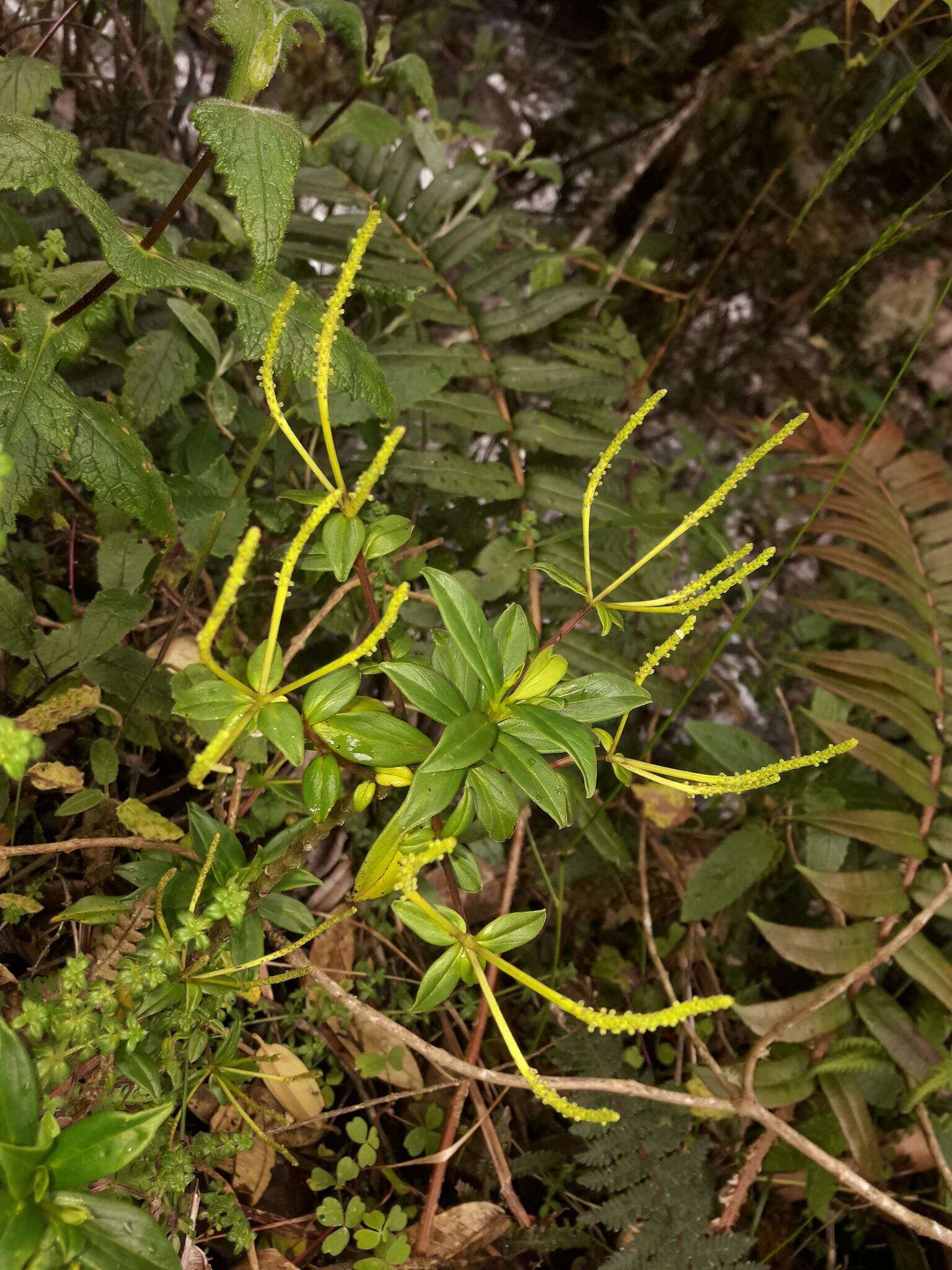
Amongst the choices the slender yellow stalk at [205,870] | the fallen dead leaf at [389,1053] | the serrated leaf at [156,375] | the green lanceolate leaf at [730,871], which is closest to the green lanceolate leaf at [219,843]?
the slender yellow stalk at [205,870]

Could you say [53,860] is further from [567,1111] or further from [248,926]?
[567,1111]

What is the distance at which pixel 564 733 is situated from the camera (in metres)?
0.88

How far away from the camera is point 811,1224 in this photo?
173cm

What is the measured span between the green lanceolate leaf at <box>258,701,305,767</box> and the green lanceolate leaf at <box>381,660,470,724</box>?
4.6 inches

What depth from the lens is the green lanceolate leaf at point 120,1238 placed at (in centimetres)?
74

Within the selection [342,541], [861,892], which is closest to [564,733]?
[342,541]

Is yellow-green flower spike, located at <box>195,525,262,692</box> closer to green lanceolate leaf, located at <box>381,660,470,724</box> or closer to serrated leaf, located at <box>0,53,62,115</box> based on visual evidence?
green lanceolate leaf, located at <box>381,660,470,724</box>

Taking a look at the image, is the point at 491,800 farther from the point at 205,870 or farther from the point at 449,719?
the point at 205,870

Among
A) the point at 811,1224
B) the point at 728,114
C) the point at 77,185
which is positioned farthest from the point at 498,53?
the point at 811,1224

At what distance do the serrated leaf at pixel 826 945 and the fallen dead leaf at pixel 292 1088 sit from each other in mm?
867

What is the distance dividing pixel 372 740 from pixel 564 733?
0.20 m

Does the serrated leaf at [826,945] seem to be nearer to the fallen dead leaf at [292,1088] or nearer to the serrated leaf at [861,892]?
the serrated leaf at [861,892]

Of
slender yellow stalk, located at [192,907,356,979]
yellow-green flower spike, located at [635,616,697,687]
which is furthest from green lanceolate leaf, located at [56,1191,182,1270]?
yellow-green flower spike, located at [635,616,697,687]

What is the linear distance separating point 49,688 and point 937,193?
3.49 metres
